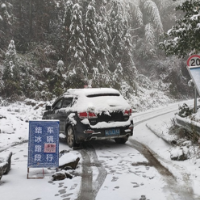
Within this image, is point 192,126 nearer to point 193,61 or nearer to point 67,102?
point 193,61

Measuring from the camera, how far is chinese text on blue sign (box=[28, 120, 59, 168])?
5.89 meters

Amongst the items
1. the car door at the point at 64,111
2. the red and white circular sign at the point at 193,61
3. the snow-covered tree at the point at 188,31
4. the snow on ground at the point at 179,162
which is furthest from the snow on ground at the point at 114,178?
the snow-covered tree at the point at 188,31

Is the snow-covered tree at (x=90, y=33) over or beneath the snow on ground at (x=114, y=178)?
over

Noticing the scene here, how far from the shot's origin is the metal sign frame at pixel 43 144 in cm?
589

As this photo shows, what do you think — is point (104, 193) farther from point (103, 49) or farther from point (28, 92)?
point (103, 49)

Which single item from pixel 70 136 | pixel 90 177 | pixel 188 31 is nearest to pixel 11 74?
pixel 70 136

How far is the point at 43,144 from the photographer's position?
5.94 metres

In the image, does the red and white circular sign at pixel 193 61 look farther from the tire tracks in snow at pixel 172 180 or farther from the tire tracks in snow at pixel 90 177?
the tire tracks in snow at pixel 90 177

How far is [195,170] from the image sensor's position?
230 inches

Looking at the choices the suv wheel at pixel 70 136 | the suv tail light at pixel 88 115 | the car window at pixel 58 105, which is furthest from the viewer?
the car window at pixel 58 105

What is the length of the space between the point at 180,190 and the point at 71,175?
7.04 ft

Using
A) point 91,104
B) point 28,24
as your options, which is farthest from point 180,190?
point 28,24

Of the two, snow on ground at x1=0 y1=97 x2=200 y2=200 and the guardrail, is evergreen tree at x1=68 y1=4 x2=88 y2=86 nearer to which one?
snow on ground at x1=0 y1=97 x2=200 y2=200

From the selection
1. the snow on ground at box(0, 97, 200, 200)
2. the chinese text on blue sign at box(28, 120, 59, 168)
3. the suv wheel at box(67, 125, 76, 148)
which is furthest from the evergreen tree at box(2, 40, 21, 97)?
the chinese text on blue sign at box(28, 120, 59, 168)
